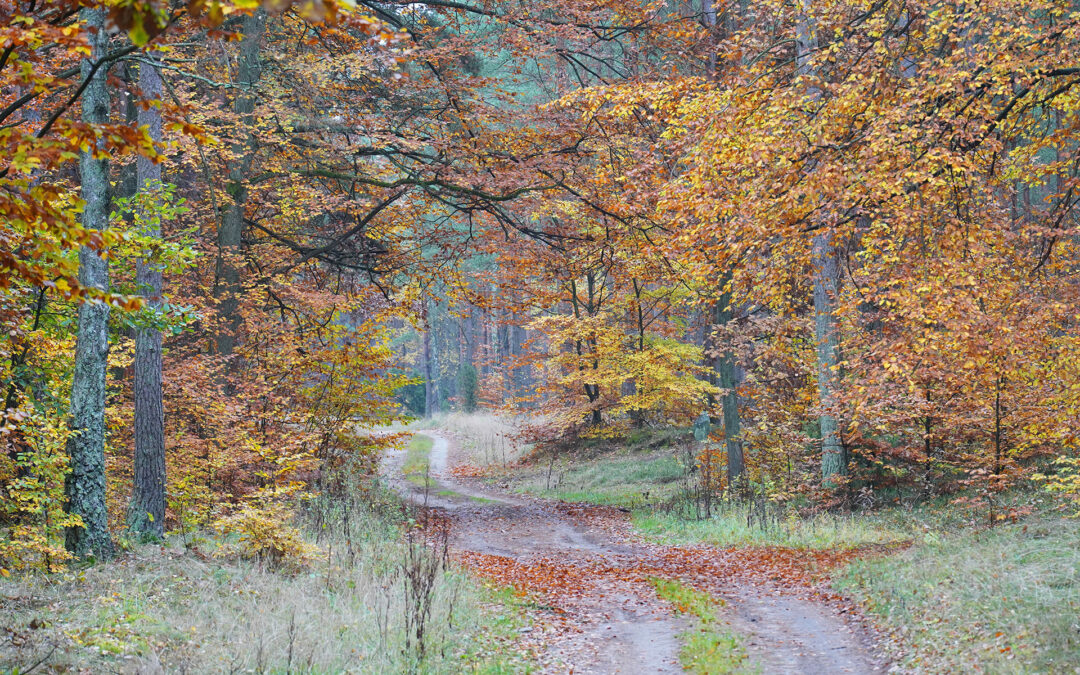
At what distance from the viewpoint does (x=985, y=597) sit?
6.83 meters

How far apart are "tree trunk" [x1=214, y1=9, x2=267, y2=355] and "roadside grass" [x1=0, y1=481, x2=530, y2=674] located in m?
5.62

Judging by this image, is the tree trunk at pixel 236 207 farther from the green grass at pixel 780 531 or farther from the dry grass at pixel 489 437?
the dry grass at pixel 489 437

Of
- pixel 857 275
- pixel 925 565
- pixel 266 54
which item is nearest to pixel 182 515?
pixel 266 54

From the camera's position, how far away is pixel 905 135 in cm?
737

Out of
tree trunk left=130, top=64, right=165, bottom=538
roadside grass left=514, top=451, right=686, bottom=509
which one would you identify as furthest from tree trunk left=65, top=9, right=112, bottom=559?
roadside grass left=514, top=451, right=686, bottom=509

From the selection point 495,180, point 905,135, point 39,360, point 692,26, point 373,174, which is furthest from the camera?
point 373,174

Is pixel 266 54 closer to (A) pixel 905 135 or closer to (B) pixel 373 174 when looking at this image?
(B) pixel 373 174

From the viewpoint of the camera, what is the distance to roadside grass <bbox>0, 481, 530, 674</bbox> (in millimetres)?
5223

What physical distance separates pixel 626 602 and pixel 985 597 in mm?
3629

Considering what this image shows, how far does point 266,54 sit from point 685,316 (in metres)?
14.6

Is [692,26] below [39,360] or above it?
above

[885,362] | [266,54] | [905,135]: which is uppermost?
[266,54]

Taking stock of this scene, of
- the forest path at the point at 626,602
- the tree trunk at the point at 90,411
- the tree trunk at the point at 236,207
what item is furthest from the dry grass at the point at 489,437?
the tree trunk at the point at 90,411

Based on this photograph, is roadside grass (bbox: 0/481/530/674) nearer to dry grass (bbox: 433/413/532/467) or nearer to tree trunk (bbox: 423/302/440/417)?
dry grass (bbox: 433/413/532/467)
